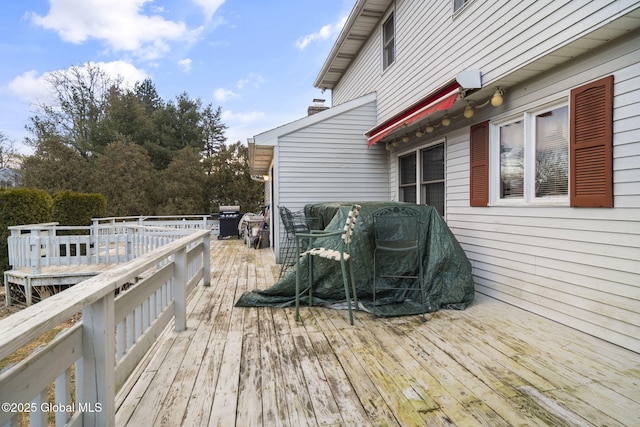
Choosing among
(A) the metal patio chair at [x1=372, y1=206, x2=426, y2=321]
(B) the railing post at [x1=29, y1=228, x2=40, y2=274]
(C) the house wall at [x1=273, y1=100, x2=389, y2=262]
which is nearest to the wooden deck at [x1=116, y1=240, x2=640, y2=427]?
(A) the metal patio chair at [x1=372, y1=206, x2=426, y2=321]

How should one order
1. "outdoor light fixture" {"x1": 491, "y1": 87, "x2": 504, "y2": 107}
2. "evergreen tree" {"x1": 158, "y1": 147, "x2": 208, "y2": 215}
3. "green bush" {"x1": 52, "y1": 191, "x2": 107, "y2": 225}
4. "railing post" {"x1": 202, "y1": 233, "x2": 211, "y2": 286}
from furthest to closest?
"evergreen tree" {"x1": 158, "y1": 147, "x2": 208, "y2": 215} → "green bush" {"x1": 52, "y1": 191, "x2": 107, "y2": 225} → "railing post" {"x1": 202, "y1": 233, "x2": 211, "y2": 286} → "outdoor light fixture" {"x1": 491, "y1": 87, "x2": 504, "y2": 107}

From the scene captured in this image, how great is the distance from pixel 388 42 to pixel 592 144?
4.52 metres

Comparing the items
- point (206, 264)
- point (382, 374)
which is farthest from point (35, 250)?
point (382, 374)

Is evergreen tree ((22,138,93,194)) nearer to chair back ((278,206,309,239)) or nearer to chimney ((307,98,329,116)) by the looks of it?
chimney ((307,98,329,116))

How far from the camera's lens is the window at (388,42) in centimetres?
605

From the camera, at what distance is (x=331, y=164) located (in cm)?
657

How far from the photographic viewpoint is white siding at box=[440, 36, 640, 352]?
97.1 inches

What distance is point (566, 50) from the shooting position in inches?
108

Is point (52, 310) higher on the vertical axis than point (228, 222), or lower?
higher

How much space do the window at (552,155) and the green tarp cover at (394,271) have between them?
864 mm

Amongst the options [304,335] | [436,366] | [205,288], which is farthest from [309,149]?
[436,366]

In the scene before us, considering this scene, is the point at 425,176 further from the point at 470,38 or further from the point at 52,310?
the point at 52,310

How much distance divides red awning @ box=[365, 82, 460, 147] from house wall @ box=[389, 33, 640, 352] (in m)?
0.63

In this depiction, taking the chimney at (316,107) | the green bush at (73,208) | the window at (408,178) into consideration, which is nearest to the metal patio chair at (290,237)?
the window at (408,178)
